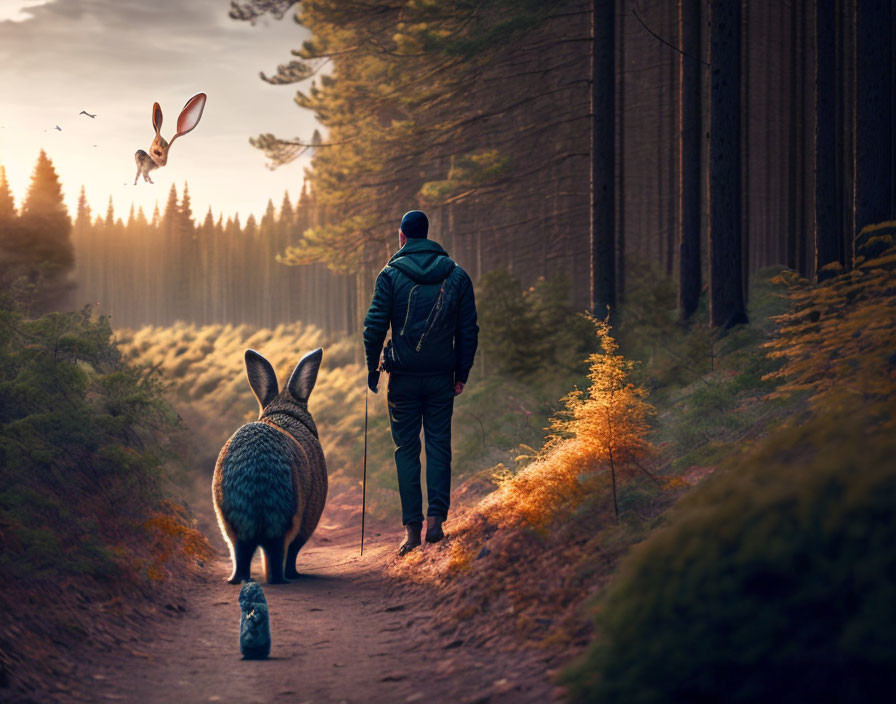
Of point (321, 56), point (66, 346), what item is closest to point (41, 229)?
point (321, 56)

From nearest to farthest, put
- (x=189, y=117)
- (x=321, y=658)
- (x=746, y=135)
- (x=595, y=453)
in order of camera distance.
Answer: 1. (x=321, y=658)
2. (x=595, y=453)
3. (x=189, y=117)
4. (x=746, y=135)

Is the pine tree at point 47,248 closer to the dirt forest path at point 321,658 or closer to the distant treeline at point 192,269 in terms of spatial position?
the dirt forest path at point 321,658

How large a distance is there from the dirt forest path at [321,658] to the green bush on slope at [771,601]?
813 millimetres

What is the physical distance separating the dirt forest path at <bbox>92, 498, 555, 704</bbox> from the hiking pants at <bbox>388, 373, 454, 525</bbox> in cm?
56

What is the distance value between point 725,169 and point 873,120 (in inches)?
131

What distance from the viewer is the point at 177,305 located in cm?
10712

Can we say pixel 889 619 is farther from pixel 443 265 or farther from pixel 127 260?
pixel 127 260

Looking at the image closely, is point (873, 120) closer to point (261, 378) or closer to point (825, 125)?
point (825, 125)

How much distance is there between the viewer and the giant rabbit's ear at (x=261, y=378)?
9.58 meters

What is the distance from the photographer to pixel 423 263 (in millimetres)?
7629

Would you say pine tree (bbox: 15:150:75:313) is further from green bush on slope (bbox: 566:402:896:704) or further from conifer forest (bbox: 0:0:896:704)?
green bush on slope (bbox: 566:402:896:704)

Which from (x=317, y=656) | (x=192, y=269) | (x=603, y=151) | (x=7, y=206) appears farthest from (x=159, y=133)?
(x=192, y=269)

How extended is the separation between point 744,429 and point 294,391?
5.24m

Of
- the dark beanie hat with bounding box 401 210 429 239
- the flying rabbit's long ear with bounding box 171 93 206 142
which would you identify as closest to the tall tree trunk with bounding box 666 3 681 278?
the dark beanie hat with bounding box 401 210 429 239
